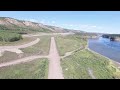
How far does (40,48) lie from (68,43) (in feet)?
5.43

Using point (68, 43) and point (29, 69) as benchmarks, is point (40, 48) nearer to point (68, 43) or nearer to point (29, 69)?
point (29, 69)

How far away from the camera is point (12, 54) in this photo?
16.6ft

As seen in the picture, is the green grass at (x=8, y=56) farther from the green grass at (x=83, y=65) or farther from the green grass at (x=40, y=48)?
the green grass at (x=83, y=65)

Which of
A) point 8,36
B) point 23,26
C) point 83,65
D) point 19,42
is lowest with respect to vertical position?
point 83,65

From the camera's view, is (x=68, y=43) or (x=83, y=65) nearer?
(x=83, y=65)

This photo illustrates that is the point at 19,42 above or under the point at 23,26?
under

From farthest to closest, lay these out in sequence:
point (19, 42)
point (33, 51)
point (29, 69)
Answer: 1. point (33, 51)
2. point (29, 69)
3. point (19, 42)

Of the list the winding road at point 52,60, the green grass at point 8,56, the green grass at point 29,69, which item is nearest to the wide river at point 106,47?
the winding road at point 52,60

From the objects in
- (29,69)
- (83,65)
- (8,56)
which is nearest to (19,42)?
(8,56)

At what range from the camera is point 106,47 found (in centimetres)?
914

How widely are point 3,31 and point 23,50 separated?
0.80 metres

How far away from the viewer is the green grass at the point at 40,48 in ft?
17.3
